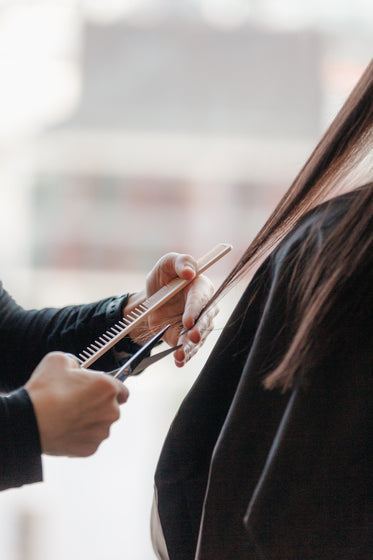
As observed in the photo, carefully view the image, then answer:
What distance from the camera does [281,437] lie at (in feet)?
1.33

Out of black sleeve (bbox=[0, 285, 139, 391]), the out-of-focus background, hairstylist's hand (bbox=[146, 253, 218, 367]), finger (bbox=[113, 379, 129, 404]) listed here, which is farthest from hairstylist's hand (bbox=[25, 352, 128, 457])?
the out-of-focus background

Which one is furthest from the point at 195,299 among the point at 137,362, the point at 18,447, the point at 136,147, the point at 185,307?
the point at 136,147

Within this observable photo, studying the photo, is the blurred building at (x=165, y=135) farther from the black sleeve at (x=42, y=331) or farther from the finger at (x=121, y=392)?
the finger at (x=121, y=392)

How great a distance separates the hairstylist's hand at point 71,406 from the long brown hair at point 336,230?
0.16 metres

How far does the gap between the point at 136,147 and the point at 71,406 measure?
132 cm

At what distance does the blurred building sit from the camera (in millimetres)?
1680

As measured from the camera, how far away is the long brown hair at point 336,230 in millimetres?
404

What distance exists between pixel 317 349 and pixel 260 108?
4.65 ft

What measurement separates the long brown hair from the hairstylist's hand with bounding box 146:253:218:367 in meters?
0.12

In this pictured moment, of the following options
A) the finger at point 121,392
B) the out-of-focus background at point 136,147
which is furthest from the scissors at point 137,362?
the out-of-focus background at point 136,147

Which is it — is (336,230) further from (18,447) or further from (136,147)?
(136,147)

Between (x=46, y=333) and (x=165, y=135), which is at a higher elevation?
(x=165, y=135)

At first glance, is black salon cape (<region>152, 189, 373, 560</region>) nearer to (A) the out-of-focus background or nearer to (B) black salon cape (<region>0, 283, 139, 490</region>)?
(B) black salon cape (<region>0, 283, 139, 490</region>)

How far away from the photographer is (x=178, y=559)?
1.74 ft
